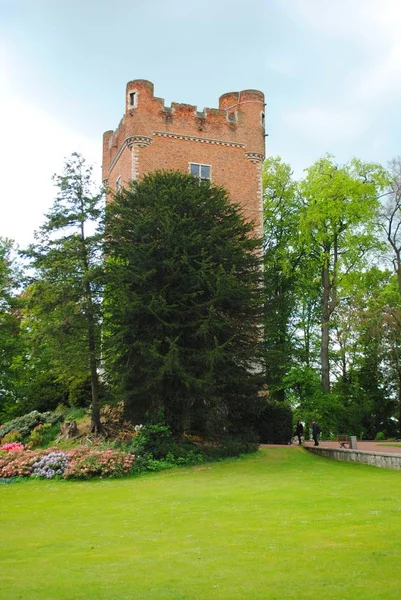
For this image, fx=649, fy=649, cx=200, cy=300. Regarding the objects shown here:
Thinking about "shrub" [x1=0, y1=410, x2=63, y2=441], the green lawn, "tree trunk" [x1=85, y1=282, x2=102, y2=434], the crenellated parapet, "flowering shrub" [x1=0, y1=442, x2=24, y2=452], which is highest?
the crenellated parapet

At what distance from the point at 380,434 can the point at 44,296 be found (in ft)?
85.6

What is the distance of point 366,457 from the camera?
22359 millimetres

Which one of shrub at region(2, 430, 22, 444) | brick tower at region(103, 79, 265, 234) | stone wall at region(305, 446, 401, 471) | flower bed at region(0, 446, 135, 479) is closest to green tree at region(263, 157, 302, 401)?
brick tower at region(103, 79, 265, 234)

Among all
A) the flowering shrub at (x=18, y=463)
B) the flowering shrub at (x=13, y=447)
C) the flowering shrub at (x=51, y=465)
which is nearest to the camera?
the flowering shrub at (x=51, y=465)

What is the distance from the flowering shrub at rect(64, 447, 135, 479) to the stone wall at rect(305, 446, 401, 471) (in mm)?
7942

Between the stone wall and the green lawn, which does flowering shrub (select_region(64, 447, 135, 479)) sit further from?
the stone wall

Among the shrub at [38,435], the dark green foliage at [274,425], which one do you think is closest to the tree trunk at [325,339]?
the dark green foliage at [274,425]

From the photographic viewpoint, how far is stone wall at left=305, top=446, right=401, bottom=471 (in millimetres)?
20578

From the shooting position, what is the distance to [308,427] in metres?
40.7

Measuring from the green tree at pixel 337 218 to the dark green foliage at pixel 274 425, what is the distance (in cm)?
832

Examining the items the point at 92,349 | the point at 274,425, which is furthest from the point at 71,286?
the point at 274,425

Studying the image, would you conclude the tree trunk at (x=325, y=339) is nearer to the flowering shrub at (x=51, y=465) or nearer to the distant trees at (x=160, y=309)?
the distant trees at (x=160, y=309)

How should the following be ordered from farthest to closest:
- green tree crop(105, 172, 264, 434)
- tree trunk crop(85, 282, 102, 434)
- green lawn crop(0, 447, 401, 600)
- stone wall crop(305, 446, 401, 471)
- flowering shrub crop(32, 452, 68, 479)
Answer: tree trunk crop(85, 282, 102, 434) < green tree crop(105, 172, 264, 434) < flowering shrub crop(32, 452, 68, 479) < stone wall crop(305, 446, 401, 471) < green lawn crop(0, 447, 401, 600)

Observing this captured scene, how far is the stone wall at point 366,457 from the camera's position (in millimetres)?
20578
